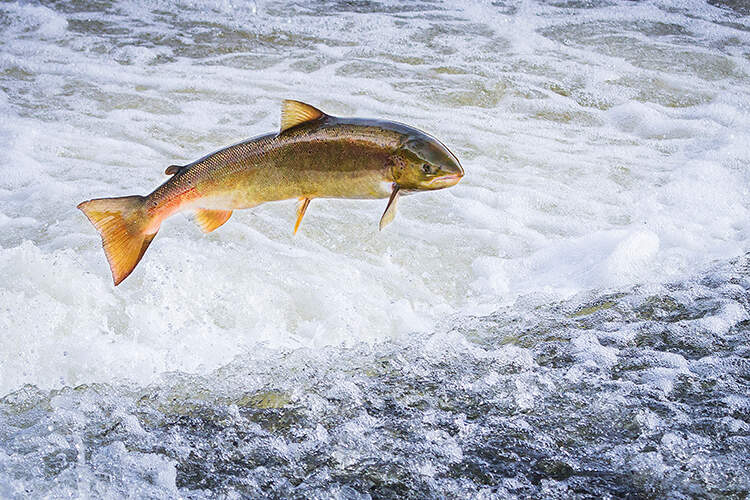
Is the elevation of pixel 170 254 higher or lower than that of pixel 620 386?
lower

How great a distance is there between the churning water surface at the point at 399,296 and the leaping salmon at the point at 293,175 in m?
0.79

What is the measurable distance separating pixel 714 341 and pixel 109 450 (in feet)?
6.40

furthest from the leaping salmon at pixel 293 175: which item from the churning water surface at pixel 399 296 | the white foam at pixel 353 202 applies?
the white foam at pixel 353 202

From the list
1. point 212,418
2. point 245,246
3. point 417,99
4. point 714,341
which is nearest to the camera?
point 212,418

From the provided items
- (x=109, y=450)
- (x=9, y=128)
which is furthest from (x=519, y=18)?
(x=109, y=450)

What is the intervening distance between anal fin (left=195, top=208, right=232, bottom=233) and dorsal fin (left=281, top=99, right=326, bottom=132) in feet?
0.74

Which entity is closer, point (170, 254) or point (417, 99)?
point (170, 254)

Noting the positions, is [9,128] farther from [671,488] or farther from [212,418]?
[671,488]

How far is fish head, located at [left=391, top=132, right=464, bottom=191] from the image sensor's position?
145cm

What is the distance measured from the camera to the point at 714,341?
2699 mm

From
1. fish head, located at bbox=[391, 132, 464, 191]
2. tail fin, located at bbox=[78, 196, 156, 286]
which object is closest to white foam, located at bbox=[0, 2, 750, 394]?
tail fin, located at bbox=[78, 196, 156, 286]

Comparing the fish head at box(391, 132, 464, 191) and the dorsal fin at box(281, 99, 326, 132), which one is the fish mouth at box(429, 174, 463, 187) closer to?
the fish head at box(391, 132, 464, 191)

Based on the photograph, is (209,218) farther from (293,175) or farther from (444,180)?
(444,180)

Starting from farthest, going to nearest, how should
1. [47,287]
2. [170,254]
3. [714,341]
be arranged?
[170,254]
[47,287]
[714,341]
